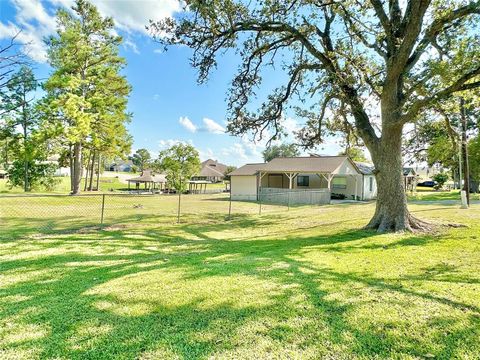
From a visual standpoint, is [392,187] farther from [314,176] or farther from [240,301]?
[314,176]

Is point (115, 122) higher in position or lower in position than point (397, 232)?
higher

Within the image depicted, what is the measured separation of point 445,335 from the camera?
3.03 m

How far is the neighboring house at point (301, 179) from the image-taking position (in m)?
26.8

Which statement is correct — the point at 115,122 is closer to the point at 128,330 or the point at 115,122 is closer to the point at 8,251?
the point at 8,251

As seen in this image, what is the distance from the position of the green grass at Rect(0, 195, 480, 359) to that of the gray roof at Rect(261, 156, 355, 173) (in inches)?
703

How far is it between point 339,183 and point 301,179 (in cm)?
388

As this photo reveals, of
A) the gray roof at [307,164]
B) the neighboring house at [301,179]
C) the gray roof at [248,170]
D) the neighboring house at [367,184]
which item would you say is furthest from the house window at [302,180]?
the neighboring house at [367,184]

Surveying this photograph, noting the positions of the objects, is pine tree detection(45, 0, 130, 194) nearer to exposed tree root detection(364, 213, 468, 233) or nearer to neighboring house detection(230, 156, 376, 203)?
neighboring house detection(230, 156, 376, 203)

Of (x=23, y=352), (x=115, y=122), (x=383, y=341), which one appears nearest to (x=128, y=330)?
(x=23, y=352)

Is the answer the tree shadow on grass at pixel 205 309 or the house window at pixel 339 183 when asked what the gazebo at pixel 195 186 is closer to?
the house window at pixel 339 183

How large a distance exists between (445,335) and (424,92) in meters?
10.4

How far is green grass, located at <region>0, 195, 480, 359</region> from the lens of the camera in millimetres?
2824

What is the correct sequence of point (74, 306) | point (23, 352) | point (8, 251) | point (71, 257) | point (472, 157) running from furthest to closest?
point (472, 157), point (8, 251), point (71, 257), point (74, 306), point (23, 352)

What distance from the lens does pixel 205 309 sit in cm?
364
